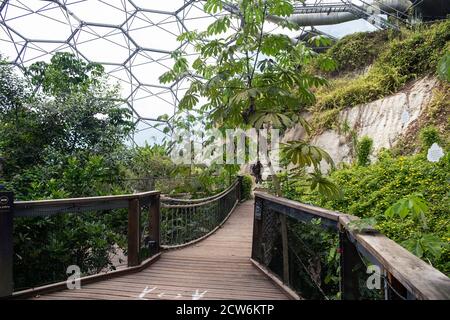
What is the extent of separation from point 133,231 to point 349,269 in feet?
8.60

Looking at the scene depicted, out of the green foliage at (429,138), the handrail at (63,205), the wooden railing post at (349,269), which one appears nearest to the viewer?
the wooden railing post at (349,269)

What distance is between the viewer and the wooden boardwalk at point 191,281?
3.06 meters

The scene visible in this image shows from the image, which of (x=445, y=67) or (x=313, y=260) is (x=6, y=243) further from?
(x=445, y=67)

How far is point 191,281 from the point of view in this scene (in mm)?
3537

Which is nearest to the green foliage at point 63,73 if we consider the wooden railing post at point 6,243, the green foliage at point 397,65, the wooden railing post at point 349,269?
the wooden railing post at point 6,243

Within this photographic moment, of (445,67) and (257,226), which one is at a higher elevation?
(445,67)

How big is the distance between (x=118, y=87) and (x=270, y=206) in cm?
685

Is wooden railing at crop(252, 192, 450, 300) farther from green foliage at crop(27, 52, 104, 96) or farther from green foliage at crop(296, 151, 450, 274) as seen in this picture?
green foliage at crop(27, 52, 104, 96)

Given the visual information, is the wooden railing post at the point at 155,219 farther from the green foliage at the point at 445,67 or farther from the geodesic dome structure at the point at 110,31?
the geodesic dome structure at the point at 110,31

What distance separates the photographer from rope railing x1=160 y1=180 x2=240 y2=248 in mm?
5469

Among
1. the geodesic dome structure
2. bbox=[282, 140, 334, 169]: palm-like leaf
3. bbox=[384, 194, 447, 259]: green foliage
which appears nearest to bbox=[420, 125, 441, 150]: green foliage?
bbox=[282, 140, 334, 169]: palm-like leaf

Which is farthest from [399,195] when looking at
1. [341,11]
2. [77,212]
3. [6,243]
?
Result: [341,11]

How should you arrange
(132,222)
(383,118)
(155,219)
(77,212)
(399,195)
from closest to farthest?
(77,212), (132,222), (155,219), (399,195), (383,118)

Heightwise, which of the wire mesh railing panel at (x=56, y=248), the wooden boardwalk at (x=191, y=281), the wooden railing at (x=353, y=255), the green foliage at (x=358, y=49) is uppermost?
the green foliage at (x=358, y=49)
